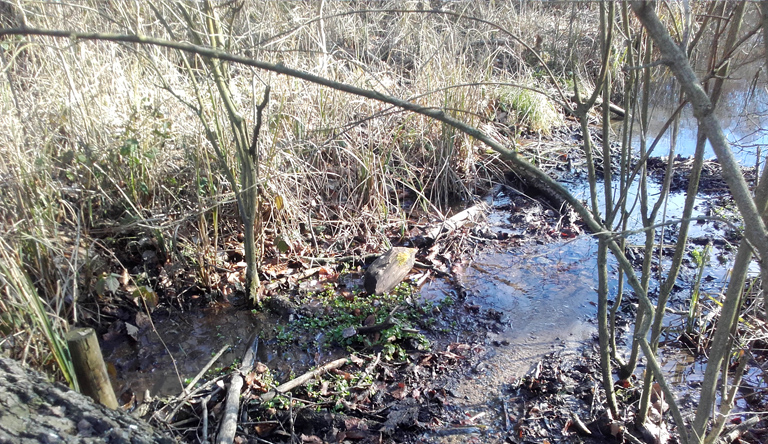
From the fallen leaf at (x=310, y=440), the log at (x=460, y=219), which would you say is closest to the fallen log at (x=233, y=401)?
the fallen leaf at (x=310, y=440)

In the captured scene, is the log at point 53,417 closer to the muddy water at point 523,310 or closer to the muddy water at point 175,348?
the muddy water at point 175,348

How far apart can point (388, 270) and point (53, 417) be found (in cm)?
232

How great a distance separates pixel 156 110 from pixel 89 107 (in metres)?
0.53

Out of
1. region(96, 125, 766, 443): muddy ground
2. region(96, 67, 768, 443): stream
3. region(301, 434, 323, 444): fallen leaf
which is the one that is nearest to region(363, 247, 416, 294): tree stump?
region(96, 125, 766, 443): muddy ground

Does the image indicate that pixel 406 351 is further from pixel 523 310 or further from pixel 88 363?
pixel 88 363

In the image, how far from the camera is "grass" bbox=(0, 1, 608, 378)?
9.11 ft

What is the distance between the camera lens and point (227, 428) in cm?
214

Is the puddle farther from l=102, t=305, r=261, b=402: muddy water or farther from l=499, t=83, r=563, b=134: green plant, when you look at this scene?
l=499, t=83, r=563, b=134: green plant

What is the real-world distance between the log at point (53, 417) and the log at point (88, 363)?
0.86ft

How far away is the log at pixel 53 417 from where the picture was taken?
134cm

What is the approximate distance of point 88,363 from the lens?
1.92m

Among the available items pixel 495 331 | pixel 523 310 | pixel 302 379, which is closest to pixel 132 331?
pixel 302 379

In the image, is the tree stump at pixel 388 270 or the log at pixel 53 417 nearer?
the log at pixel 53 417

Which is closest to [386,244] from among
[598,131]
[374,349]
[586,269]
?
[374,349]
